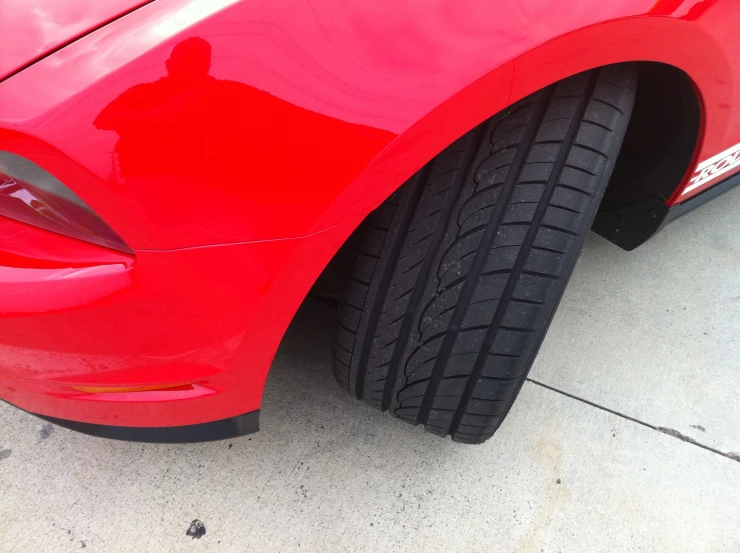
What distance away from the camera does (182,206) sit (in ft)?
2.50

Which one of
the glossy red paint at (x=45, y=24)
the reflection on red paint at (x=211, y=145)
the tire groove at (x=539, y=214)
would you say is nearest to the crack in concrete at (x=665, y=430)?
the tire groove at (x=539, y=214)

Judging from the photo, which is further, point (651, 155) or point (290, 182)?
point (651, 155)

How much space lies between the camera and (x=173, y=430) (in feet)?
3.55

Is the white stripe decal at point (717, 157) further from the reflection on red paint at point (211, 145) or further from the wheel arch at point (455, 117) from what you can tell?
the reflection on red paint at point (211, 145)

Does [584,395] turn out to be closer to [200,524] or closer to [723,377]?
[723,377]

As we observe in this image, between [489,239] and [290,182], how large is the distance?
1.43 ft

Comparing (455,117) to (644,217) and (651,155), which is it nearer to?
(651,155)

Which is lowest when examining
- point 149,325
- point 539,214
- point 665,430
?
point 665,430

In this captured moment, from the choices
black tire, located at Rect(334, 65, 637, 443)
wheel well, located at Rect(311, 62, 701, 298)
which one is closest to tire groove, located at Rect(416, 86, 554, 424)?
black tire, located at Rect(334, 65, 637, 443)

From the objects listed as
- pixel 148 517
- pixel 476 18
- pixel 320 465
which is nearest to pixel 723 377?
pixel 320 465

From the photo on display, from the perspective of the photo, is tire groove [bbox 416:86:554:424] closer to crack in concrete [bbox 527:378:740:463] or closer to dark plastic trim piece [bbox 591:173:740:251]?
crack in concrete [bbox 527:378:740:463]

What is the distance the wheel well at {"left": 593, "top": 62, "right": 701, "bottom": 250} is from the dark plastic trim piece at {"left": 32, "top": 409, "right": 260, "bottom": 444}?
1.12m

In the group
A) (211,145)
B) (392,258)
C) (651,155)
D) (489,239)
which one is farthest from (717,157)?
(211,145)

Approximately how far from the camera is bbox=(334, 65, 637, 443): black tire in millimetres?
1028
